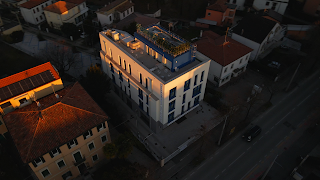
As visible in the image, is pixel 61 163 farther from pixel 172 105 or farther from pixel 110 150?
pixel 172 105

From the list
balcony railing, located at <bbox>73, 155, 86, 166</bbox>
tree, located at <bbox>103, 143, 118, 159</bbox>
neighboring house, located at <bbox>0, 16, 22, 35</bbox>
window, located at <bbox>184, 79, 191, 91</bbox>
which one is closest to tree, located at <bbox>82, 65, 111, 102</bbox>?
balcony railing, located at <bbox>73, 155, 86, 166</bbox>

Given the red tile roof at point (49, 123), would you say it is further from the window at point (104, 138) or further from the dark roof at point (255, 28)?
the dark roof at point (255, 28)

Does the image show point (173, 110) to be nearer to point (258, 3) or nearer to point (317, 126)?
point (317, 126)

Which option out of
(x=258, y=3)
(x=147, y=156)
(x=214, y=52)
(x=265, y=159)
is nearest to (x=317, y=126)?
(x=265, y=159)

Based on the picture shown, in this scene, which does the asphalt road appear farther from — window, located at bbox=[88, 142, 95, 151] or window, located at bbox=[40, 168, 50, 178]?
window, located at bbox=[40, 168, 50, 178]

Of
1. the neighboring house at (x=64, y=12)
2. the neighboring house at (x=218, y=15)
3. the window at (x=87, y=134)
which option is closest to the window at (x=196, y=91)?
the window at (x=87, y=134)

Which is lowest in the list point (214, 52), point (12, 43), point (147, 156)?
point (147, 156)

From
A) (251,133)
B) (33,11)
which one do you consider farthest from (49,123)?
(33,11)

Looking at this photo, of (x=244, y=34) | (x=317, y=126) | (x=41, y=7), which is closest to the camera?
(x=317, y=126)
